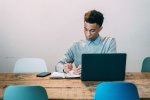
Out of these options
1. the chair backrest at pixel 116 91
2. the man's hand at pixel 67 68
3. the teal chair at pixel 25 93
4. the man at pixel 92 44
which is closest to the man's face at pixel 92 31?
the man at pixel 92 44

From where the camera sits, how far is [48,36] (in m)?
4.41

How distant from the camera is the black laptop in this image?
8.84 feet

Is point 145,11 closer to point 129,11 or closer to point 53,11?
point 129,11

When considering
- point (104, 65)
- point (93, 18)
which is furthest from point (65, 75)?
point (93, 18)

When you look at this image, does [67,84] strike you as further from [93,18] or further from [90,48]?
[93,18]

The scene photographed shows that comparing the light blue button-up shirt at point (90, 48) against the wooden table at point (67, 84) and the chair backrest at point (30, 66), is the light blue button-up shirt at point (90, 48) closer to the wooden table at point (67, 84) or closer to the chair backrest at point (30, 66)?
the chair backrest at point (30, 66)

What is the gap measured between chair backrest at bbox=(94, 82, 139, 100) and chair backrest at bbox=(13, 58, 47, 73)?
1444mm

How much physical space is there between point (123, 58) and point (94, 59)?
260 mm

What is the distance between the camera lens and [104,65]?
8.91ft

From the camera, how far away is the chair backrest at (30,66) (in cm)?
361

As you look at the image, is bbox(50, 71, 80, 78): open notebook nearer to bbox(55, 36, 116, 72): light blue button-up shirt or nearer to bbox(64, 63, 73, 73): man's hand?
bbox(64, 63, 73, 73): man's hand

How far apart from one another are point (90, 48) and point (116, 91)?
140cm

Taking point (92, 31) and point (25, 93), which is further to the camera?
point (92, 31)

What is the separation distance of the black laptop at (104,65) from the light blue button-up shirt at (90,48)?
811 millimetres
